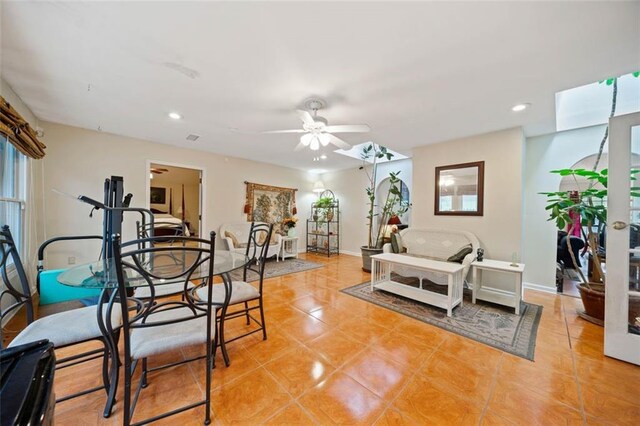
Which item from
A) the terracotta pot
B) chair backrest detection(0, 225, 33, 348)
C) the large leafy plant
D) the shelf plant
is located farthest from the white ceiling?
the shelf plant

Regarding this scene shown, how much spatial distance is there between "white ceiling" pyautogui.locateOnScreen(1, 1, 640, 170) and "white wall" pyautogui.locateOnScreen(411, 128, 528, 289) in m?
0.41

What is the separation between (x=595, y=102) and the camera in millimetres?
2926

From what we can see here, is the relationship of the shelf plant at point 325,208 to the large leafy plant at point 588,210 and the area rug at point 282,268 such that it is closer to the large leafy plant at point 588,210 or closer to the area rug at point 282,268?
the area rug at point 282,268

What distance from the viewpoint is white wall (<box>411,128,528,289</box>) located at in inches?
126

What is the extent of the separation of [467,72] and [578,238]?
4139 mm

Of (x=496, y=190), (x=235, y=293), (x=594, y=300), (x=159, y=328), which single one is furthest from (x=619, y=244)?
(x=159, y=328)

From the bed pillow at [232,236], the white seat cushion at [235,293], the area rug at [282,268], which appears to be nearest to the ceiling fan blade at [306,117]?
the white seat cushion at [235,293]

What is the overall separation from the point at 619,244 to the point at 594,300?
107cm

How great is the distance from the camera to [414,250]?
3961 millimetres

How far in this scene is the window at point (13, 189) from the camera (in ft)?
7.79

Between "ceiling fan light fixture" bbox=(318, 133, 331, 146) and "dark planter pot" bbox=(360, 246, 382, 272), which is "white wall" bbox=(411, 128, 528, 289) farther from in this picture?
"ceiling fan light fixture" bbox=(318, 133, 331, 146)

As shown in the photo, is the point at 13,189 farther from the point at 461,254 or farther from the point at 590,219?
the point at 590,219

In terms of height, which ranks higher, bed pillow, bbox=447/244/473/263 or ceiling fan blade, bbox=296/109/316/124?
ceiling fan blade, bbox=296/109/316/124

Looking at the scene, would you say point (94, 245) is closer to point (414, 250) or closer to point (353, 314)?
point (353, 314)
